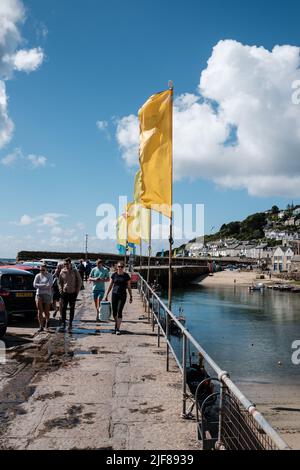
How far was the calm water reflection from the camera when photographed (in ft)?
75.0

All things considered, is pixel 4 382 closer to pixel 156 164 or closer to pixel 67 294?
pixel 67 294

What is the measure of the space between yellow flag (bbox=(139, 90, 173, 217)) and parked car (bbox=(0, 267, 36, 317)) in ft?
15.0

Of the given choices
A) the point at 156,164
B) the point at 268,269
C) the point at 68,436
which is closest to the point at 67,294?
the point at 156,164

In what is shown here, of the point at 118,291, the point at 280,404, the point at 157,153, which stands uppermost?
the point at 157,153

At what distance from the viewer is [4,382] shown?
6.34m

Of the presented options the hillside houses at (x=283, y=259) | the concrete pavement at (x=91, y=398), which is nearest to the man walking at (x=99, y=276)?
the concrete pavement at (x=91, y=398)

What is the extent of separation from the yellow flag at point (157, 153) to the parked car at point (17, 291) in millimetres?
4564

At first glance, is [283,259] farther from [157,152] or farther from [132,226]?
[157,152]

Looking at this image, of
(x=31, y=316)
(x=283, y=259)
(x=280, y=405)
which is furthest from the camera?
(x=283, y=259)

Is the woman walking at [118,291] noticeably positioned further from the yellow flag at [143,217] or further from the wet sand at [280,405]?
the yellow flag at [143,217]

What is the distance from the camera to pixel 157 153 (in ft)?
31.8

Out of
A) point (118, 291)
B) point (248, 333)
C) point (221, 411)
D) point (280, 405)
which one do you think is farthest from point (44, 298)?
point (248, 333)

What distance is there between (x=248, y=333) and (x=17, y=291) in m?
27.5

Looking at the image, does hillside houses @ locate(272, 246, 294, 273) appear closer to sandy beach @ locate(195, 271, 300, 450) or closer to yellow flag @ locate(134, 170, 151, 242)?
sandy beach @ locate(195, 271, 300, 450)
